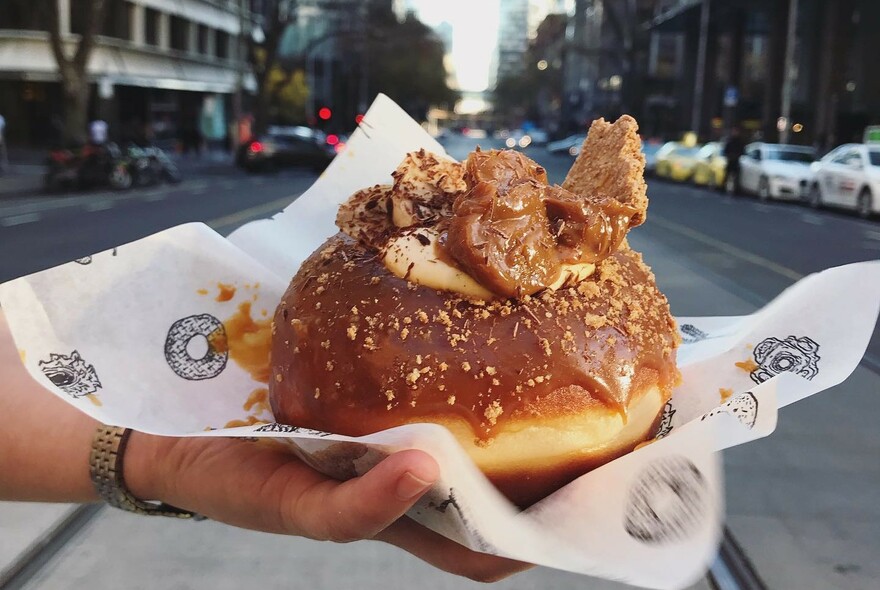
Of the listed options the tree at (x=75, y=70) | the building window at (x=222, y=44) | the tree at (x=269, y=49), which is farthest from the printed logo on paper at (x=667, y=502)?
the building window at (x=222, y=44)

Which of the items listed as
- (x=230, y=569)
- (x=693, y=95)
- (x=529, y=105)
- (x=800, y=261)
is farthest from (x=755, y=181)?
(x=529, y=105)

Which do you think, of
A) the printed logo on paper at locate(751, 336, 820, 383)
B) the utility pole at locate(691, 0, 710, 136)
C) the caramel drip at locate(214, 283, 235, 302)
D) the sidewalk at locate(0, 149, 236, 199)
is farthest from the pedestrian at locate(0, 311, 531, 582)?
the utility pole at locate(691, 0, 710, 136)

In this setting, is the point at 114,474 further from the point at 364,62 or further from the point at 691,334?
the point at 364,62

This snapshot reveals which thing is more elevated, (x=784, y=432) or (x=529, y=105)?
(x=529, y=105)

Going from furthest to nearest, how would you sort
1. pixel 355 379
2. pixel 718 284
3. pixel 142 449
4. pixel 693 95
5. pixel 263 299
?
pixel 693 95
pixel 718 284
pixel 263 299
pixel 142 449
pixel 355 379

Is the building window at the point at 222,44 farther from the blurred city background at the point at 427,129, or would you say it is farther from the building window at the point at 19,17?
the building window at the point at 19,17

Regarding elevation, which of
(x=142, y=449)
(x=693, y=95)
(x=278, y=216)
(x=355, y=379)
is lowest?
(x=142, y=449)

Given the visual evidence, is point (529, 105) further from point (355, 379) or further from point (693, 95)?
point (355, 379)
